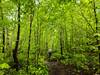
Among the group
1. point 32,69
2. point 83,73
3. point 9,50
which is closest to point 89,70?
point 83,73

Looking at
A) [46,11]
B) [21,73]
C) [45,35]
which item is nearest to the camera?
[21,73]

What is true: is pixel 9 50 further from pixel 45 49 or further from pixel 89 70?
pixel 45 49

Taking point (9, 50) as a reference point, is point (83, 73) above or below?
below

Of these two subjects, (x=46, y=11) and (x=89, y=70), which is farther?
(x=46, y=11)

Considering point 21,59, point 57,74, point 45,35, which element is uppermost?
point 45,35

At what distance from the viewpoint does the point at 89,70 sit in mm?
18562

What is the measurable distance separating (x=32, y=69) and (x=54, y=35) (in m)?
24.2

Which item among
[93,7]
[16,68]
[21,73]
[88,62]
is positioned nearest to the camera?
[21,73]

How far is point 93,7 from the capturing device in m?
15.8

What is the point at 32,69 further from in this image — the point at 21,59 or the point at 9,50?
the point at 9,50

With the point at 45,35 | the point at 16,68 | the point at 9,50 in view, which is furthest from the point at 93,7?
the point at 45,35

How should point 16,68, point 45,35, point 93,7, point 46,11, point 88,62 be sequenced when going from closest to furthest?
point 93,7 → point 16,68 → point 46,11 → point 88,62 → point 45,35

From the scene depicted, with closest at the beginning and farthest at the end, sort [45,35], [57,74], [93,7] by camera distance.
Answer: [93,7], [57,74], [45,35]

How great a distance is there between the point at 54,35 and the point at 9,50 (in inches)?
720
